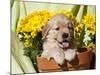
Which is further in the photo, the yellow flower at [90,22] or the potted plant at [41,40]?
the yellow flower at [90,22]

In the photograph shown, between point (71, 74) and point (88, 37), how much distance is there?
43 centimetres

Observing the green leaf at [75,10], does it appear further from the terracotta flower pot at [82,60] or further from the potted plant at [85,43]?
the terracotta flower pot at [82,60]

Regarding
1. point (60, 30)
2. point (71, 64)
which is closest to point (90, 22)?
point (60, 30)

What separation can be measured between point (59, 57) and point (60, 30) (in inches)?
10.7

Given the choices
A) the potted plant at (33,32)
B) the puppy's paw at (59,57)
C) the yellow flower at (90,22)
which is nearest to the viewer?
the potted plant at (33,32)

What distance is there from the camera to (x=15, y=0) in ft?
6.69

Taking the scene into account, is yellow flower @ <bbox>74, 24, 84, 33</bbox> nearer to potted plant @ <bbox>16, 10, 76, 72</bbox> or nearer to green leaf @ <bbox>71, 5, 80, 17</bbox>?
green leaf @ <bbox>71, 5, 80, 17</bbox>

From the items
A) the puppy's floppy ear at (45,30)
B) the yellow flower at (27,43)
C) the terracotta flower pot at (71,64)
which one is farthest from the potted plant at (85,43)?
the yellow flower at (27,43)

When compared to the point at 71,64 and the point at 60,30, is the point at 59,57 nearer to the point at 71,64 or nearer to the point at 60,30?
the point at 71,64

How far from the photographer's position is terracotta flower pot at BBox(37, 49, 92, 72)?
2135 mm

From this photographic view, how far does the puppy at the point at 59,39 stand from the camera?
7.07 feet

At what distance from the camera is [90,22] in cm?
234

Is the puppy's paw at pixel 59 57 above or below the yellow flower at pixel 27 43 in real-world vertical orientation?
below
